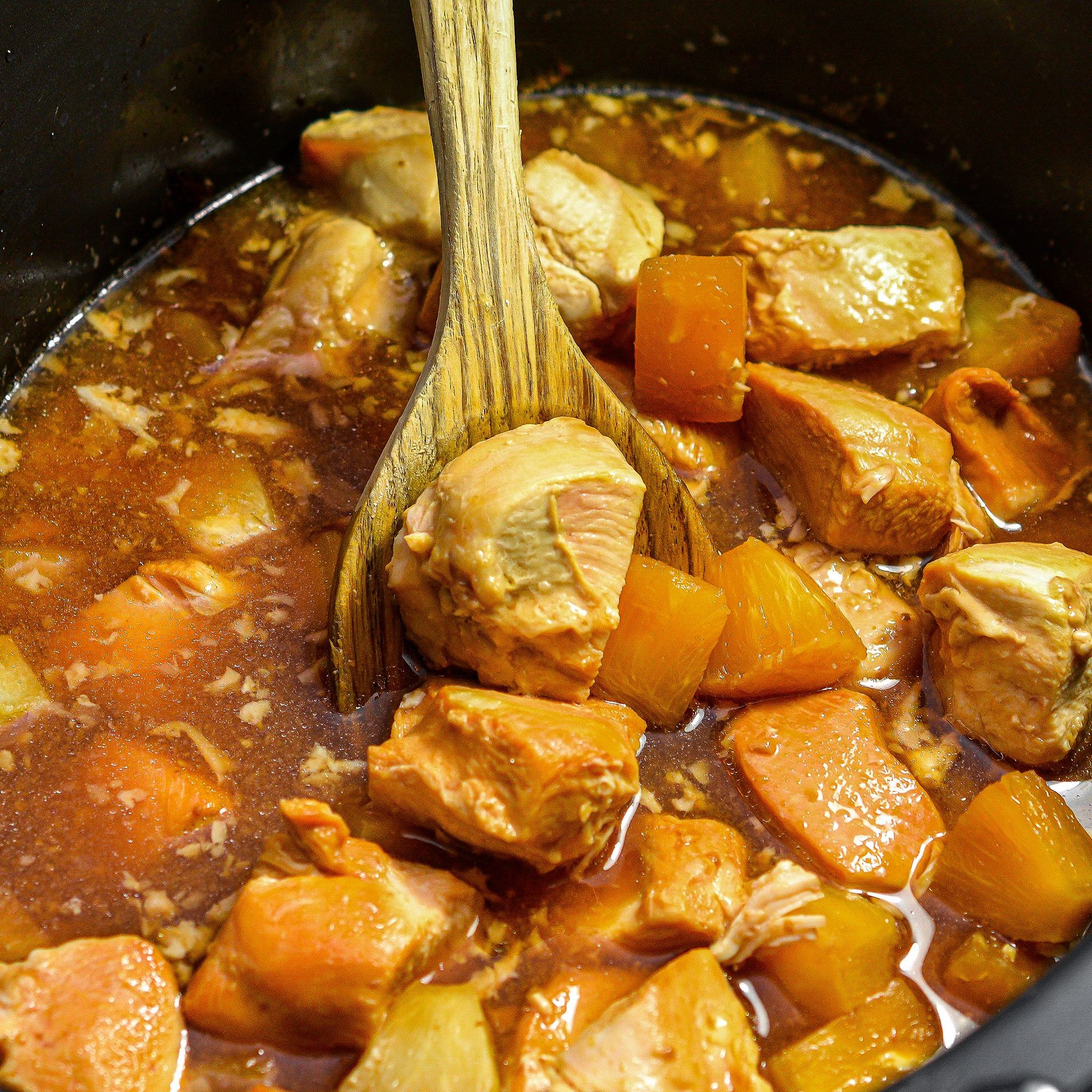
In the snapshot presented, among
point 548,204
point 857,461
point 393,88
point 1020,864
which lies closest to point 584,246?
point 548,204

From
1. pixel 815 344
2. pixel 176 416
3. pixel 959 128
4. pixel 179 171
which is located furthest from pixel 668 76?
pixel 176 416

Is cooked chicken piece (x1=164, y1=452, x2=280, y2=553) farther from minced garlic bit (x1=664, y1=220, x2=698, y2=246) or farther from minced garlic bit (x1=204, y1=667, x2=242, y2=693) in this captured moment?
minced garlic bit (x1=664, y1=220, x2=698, y2=246)

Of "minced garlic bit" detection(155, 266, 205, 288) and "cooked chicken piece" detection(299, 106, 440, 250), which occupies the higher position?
"cooked chicken piece" detection(299, 106, 440, 250)

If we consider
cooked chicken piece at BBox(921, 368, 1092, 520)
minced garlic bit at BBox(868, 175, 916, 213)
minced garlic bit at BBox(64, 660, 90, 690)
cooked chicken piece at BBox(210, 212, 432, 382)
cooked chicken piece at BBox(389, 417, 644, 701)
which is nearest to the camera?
cooked chicken piece at BBox(389, 417, 644, 701)

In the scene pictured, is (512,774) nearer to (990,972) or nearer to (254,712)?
(254,712)

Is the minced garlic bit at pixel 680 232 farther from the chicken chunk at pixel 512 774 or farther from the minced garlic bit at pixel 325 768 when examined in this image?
the minced garlic bit at pixel 325 768

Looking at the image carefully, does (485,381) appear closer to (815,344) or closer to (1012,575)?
(815,344)

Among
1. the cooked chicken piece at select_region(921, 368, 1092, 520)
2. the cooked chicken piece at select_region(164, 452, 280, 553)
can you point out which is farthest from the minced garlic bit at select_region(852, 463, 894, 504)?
the cooked chicken piece at select_region(164, 452, 280, 553)

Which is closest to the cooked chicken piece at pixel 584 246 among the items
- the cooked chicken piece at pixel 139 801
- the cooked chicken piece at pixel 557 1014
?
the cooked chicken piece at pixel 139 801
